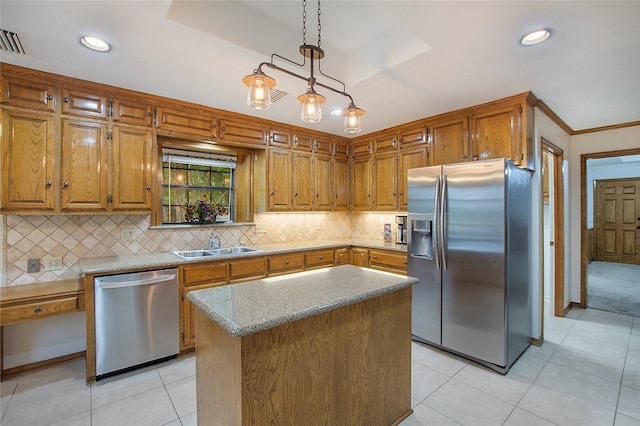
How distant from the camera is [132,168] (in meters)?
2.80

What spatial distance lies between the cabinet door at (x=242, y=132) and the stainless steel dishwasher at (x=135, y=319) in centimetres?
158

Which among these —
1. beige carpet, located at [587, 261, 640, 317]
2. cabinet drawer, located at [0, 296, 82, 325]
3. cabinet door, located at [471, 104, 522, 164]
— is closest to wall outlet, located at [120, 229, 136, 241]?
cabinet drawer, located at [0, 296, 82, 325]

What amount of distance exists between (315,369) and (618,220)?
9.45m

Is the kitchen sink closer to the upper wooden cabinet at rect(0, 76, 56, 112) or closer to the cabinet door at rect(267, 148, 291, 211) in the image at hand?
the cabinet door at rect(267, 148, 291, 211)

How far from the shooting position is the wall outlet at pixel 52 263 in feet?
8.57

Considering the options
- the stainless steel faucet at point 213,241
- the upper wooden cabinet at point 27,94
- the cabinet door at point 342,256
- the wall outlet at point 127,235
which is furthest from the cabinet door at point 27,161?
the cabinet door at point 342,256

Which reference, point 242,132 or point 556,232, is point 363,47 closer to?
point 242,132

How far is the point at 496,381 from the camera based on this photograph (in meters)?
2.42

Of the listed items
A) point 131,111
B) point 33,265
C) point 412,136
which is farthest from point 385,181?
point 33,265

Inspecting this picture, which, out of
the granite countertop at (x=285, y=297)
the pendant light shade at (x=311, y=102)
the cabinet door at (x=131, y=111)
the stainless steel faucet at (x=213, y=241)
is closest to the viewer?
the granite countertop at (x=285, y=297)

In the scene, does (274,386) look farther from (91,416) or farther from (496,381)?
(496,381)

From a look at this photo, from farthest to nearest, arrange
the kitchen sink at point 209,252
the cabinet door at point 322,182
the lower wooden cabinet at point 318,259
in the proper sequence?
the cabinet door at point 322,182
the lower wooden cabinet at point 318,259
the kitchen sink at point 209,252

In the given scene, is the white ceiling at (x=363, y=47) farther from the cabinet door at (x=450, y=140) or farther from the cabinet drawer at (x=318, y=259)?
the cabinet drawer at (x=318, y=259)

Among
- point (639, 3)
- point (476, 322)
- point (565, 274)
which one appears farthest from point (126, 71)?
point (565, 274)
